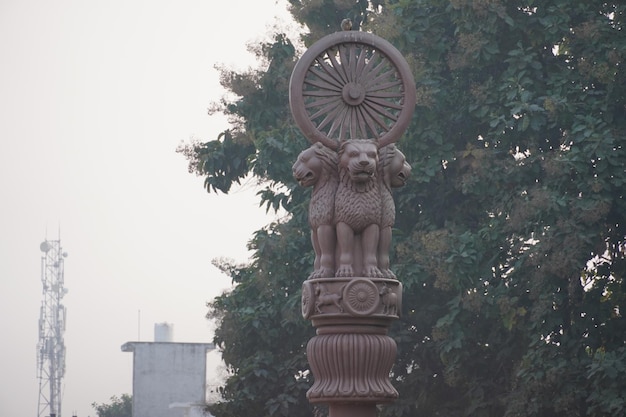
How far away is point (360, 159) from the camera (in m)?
8.71

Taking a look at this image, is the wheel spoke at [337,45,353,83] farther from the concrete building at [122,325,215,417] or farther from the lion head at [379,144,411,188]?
the concrete building at [122,325,215,417]

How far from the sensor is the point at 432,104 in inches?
583

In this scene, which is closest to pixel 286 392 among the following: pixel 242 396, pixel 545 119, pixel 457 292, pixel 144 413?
pixel 242 396

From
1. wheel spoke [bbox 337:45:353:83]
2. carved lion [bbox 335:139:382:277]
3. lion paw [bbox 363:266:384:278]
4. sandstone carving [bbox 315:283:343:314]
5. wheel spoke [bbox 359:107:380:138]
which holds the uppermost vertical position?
wheel spoke [bbox 337:45:353:83]

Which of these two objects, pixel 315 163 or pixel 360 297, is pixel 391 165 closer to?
pixel 315 163

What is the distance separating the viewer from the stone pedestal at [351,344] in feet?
27.8

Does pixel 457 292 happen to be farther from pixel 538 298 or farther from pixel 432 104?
pixel 432 104

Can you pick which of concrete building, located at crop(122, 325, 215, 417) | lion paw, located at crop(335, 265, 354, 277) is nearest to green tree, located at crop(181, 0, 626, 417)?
lion paw, located at crop(335, 265, 354, 277)

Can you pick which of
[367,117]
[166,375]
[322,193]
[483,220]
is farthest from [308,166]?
[166,375]

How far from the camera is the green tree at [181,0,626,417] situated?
13391 millimetres

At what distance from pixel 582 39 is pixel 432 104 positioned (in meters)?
1.97

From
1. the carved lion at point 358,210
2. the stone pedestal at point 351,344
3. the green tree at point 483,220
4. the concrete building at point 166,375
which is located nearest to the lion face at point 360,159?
the carved lion at point 358,210

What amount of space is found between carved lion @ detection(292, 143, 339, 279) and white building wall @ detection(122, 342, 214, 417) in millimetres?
20031

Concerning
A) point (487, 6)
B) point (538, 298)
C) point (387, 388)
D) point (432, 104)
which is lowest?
point (387, 388)
